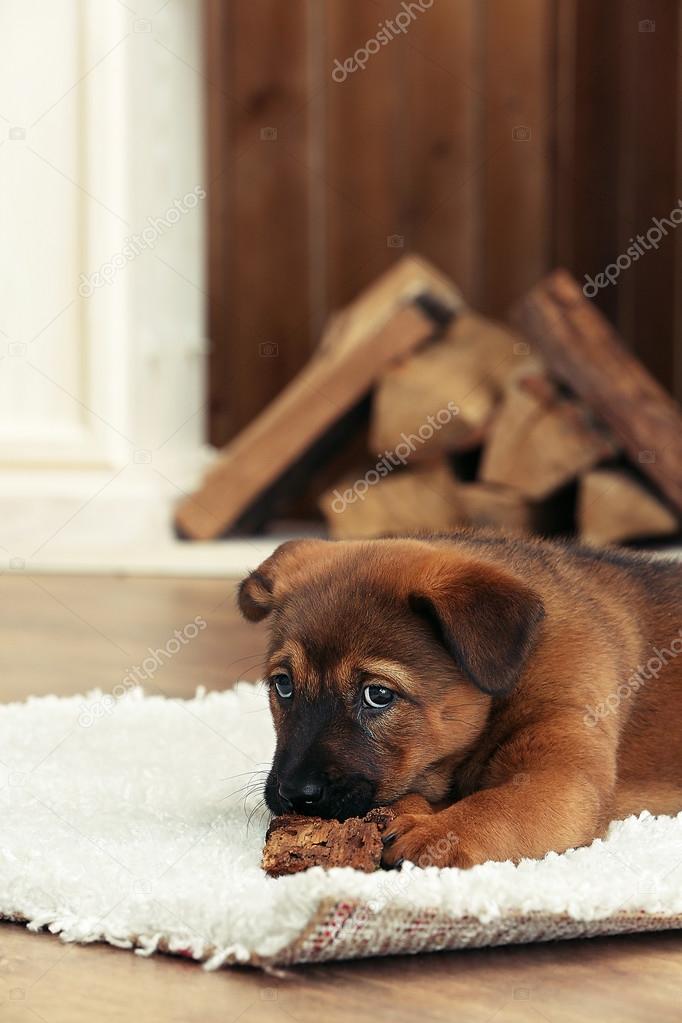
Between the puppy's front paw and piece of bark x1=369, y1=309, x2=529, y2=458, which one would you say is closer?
the puppy's front paw

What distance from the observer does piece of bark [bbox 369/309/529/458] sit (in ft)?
16.8

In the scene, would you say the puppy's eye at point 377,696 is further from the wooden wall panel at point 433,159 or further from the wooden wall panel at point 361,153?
the wooden wall panel at point 361,153

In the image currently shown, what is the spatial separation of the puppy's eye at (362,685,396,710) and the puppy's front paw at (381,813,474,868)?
15cm

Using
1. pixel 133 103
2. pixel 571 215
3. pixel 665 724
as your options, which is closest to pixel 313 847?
pixel 665 724

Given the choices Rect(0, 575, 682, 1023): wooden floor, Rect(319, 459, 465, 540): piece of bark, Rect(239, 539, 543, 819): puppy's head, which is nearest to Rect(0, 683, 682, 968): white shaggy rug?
A: Rect(0, 575, 682, 1023): wooden floor

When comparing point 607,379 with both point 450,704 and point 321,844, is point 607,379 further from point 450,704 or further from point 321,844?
point 321,844

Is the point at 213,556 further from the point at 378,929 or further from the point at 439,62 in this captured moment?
the point at 378,929

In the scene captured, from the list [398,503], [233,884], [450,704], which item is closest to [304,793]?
[233,884]

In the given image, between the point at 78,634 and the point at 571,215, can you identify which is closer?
the point at 78,634

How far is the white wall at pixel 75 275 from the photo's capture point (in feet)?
17.6

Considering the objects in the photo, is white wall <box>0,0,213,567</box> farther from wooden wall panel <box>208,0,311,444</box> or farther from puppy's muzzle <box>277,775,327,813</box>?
puppy's muzzle <box>277,775,327,813</box>

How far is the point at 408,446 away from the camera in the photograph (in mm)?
5230

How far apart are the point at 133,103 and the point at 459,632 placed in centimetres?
419

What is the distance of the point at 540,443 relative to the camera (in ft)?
16.5
